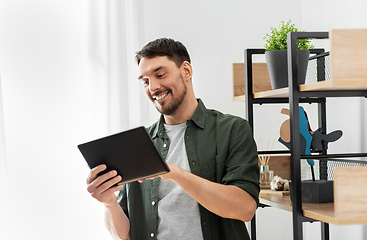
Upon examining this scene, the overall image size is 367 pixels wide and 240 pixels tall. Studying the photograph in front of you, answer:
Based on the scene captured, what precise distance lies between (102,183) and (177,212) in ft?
0.89

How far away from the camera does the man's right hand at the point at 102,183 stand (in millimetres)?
1143

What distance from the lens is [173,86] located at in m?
1.34

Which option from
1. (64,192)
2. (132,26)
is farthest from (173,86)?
(64,192)

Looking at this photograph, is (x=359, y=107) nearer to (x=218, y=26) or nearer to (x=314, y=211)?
(x=314, y=211)

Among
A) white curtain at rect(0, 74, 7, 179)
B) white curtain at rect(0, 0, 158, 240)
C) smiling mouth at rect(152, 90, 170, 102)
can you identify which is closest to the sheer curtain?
white curtain at rect(0, 0, 158, 240)

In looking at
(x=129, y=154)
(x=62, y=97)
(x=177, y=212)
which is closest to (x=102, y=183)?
(x=129, y=154)

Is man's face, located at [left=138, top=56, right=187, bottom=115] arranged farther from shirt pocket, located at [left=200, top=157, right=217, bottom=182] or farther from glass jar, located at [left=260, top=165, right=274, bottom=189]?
glass jar, located at [left=260, top=165, right=274, bottom=189]

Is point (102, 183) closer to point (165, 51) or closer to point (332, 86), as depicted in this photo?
point (165, 51)

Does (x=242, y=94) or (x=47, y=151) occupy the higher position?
(x=242, y=94)

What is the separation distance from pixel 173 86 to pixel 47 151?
2.97ft

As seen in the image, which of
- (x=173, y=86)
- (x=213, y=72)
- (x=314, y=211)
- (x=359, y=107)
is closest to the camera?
(x=314, y=211)

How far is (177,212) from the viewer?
4.26ft

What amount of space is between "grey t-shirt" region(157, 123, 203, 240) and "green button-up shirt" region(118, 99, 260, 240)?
0.02 m

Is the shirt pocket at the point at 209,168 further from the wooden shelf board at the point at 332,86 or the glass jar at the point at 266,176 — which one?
the glass jar at the point at 266,176
